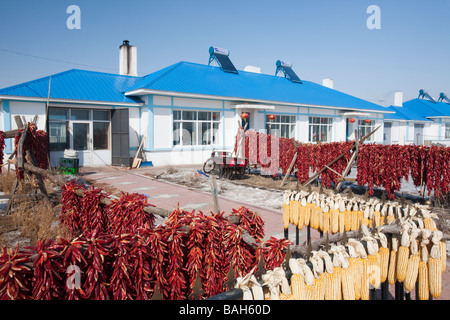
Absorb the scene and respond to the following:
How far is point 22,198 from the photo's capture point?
320 inches

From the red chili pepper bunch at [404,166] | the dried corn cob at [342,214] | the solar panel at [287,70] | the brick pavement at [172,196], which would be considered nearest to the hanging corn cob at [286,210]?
the dried corn cob at [342,214]

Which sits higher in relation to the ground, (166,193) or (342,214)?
(342,214)

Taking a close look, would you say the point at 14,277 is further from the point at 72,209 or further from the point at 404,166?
the point at 404,166

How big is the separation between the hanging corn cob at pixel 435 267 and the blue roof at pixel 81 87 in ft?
55.1

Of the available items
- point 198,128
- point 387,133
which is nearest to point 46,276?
point 198,128

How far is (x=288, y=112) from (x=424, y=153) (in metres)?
15.2

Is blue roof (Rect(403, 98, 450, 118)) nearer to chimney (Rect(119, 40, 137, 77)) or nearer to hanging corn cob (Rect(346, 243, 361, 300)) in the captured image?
chimney (Rect(119, 40, 137, 77))

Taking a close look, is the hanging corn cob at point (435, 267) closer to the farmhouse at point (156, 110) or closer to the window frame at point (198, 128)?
the farmhouse at point (156, 110)

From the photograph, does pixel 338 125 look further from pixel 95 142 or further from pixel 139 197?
pixel 139 197

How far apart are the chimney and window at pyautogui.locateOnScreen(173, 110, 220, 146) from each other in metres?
6.79

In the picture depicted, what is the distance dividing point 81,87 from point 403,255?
18.7m

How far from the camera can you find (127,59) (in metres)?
22.5

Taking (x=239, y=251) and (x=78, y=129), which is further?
(x=78, y=129)

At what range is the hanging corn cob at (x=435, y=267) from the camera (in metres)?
2.64
